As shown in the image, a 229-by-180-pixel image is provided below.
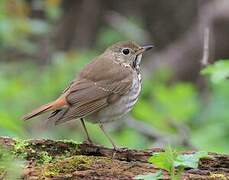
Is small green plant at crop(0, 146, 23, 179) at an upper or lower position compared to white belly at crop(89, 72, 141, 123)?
lower

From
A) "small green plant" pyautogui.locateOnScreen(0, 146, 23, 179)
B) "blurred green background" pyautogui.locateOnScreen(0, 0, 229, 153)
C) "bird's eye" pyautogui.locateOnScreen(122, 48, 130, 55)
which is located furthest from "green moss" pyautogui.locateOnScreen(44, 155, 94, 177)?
"bird's eye" pyautogui.locateOnScreen(122, 48, 130, 55)

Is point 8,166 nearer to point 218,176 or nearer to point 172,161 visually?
point 172,161

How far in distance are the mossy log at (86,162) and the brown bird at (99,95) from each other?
41cm

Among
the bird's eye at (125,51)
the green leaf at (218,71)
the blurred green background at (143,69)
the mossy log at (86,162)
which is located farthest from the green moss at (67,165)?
the bird's eye at (125,51)

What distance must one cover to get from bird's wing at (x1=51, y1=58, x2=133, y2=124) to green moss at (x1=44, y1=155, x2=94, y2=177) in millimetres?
661

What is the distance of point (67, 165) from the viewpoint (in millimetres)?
3865

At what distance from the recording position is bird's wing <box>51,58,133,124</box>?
4.79m

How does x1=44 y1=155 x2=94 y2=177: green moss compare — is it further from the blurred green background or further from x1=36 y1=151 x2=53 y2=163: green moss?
the blurred green background

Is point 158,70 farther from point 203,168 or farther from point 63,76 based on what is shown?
point 203,168

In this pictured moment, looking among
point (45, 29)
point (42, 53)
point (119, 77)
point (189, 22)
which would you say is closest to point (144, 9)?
point (189, 22)

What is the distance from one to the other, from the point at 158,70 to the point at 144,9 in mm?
3557

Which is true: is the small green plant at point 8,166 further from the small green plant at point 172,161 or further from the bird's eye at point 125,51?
the bird's eye at point 125,51

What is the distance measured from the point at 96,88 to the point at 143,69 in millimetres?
5284

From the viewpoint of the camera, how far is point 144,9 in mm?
12953
